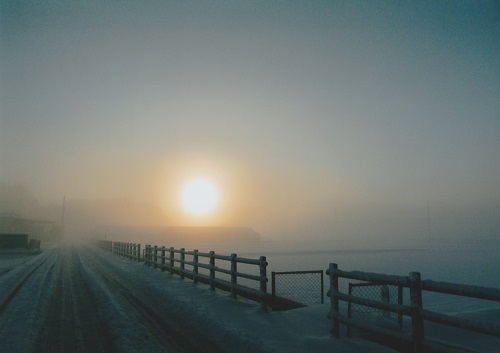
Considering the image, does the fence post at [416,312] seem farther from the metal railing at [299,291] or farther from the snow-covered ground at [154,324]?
the metal railing at [299,291]

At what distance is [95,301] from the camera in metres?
10.8

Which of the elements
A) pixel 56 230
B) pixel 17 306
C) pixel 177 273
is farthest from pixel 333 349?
pixel 56 230

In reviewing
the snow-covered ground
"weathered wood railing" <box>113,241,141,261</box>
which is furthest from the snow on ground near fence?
"weathered wood railing" <box>113,241,141,261</box>

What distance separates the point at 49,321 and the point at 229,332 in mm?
4073

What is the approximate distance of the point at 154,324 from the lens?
317 inches

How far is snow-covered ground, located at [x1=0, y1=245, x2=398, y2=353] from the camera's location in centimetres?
658

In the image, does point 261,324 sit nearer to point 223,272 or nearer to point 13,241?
point 223,272

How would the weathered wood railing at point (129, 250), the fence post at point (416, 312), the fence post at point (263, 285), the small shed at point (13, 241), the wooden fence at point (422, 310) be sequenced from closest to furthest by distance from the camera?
1. the wooden fence at point (422, 310)
2. the fence post at point (416, 312)
3. the fence post at point (263, 285)
4. the weathered wood railing at point (129, 250)
5. the small shed at point (13, 241)

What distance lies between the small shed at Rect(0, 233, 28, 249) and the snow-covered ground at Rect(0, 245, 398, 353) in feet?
123

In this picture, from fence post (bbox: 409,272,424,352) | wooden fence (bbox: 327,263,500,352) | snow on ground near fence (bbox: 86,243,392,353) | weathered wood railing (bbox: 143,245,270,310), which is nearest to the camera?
wooden fence (bbox: 327,263,500,352)

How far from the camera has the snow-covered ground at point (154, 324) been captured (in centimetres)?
658

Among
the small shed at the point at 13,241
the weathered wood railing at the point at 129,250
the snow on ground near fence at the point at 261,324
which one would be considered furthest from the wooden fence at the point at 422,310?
the small shed at the point at 13,241

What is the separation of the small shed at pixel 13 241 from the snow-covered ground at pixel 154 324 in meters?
37.6

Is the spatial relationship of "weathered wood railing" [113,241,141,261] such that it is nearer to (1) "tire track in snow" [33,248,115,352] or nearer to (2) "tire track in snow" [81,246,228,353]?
(1) "tire track in snow" [33,248,115,352]
